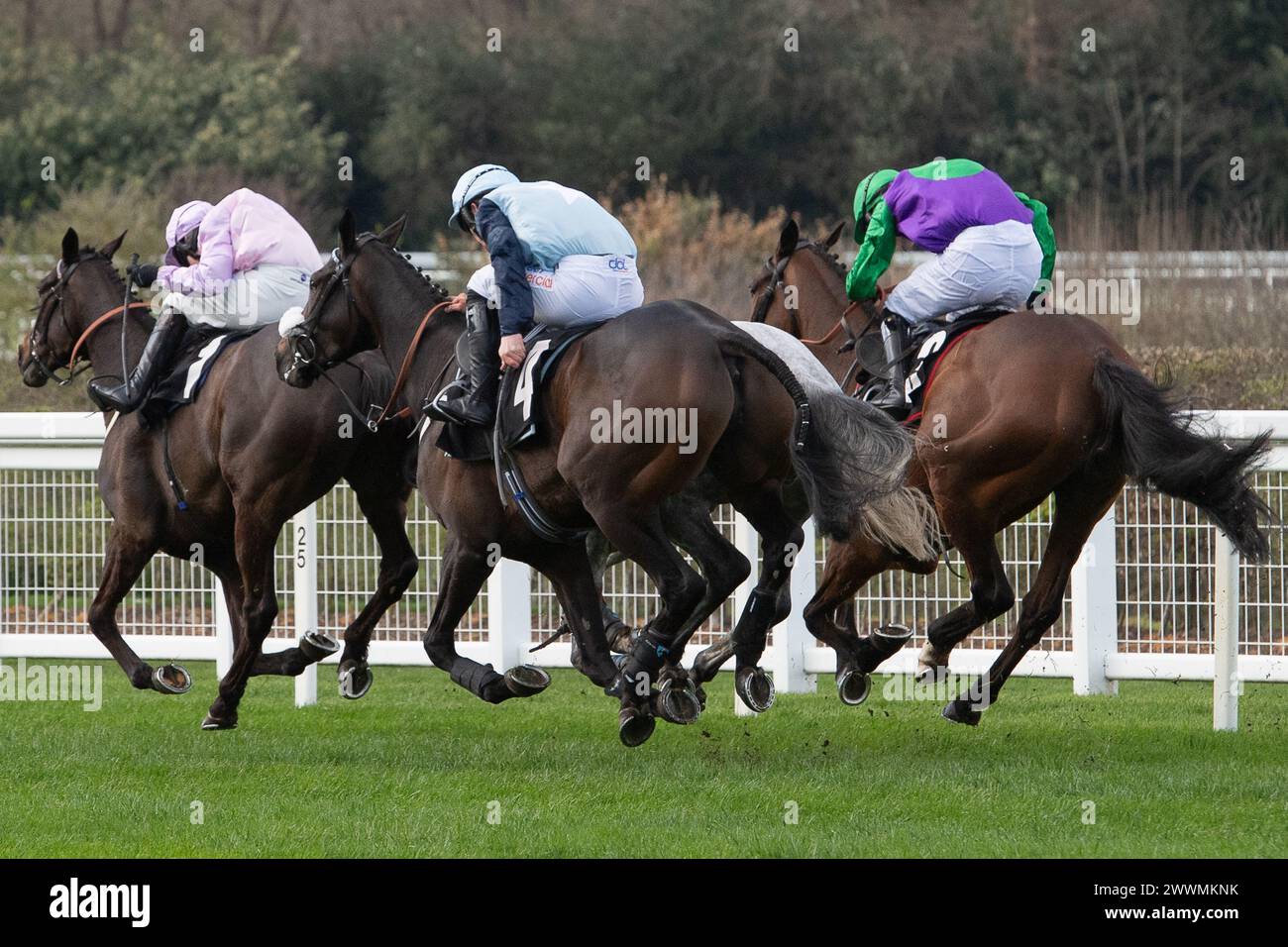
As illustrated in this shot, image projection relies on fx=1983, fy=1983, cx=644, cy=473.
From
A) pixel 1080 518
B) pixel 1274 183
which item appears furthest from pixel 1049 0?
pixel 1080 518

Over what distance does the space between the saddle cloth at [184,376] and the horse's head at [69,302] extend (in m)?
0.67

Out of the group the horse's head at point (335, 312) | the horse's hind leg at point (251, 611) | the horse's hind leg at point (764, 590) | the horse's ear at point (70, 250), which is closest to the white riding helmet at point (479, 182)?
the horse's head at point (335, 312)

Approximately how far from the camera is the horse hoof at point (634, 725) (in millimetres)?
6273

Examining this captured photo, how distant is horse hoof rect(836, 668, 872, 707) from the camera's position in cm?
709

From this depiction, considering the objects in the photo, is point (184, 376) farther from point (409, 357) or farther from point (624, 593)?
point (624, 593)

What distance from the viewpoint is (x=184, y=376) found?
7.73 meters

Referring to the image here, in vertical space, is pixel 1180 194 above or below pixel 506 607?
above

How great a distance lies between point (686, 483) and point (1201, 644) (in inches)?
118

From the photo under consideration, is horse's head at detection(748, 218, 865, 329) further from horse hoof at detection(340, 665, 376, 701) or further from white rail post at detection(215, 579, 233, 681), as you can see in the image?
white rail post at detection(215, 579, 233, 681)

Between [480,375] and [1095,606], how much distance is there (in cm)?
296

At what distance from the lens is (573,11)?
27.0m

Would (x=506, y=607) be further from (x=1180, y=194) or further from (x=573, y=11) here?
(x=573, y=11)

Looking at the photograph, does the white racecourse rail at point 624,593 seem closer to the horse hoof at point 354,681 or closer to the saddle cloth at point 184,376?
the horse hoof at point 354,681

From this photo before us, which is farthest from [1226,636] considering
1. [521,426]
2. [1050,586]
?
[521,426]
